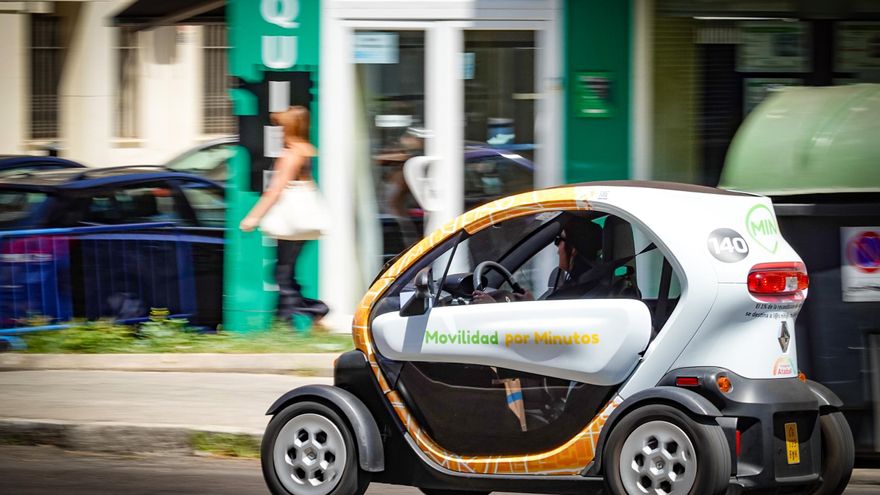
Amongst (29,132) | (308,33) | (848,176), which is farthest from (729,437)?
(29,132)

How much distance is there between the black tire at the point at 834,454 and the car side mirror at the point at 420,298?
5.46 feet

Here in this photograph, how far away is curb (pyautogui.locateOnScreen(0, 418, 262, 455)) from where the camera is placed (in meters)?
8.43

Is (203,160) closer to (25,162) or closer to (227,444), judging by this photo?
(25,162)

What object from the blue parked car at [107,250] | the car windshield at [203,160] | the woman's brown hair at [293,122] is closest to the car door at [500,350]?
the woman's brown hair at [293,122]

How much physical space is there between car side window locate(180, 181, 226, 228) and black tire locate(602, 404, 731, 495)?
6687mm

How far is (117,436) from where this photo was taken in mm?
8539

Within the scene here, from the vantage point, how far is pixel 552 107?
11.4 metres

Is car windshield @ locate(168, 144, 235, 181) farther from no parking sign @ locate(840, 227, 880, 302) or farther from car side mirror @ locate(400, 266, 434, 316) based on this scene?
car side mirror @ locate(400, 266, 434, 316)

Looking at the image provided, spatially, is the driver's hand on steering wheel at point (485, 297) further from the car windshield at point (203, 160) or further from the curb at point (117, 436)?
→ the car windshield at point (203, 160)

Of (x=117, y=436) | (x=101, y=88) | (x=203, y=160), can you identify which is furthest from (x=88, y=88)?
(x=117, y=436)

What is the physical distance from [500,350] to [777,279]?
111 centimetres

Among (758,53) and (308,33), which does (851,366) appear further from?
(308,33)

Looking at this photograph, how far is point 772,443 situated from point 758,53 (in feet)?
18.9

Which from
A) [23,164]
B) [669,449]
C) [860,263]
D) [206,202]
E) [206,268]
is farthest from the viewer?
[23,164]
